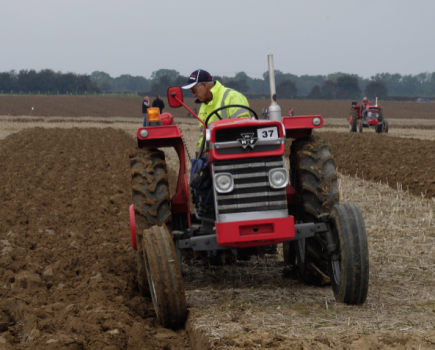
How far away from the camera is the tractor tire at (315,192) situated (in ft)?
15.4

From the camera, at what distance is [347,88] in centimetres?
9250

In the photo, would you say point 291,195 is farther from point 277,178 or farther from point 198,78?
point 198,78

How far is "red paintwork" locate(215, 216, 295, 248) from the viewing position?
167 inches

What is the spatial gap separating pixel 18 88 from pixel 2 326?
83020 millimetres

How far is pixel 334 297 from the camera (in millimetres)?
4527

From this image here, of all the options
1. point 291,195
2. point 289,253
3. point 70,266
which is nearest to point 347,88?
point 289,253

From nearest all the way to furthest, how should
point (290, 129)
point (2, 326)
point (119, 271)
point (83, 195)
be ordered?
point (2, 326) → point (290, 129) → point (119, 271) → point (83, 195)

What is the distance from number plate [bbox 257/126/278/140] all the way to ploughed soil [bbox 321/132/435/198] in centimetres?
587

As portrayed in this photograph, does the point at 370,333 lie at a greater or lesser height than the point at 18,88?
lesser

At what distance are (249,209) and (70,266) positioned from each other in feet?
7.69

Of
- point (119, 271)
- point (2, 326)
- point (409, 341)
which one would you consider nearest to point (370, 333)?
point (409, 341)

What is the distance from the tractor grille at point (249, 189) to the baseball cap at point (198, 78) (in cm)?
118

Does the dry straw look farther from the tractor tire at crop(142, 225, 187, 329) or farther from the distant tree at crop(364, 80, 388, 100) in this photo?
the distant tree at crop(364, 80, 388, 100)

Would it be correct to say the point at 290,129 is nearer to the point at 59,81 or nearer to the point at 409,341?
the point at 409,341
